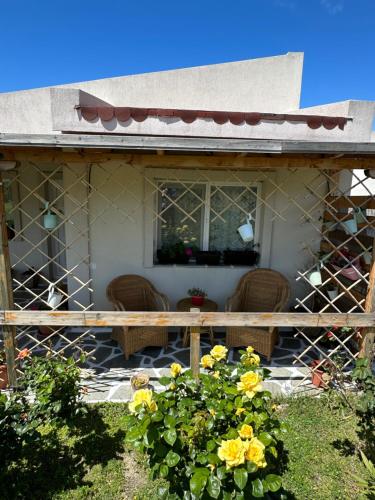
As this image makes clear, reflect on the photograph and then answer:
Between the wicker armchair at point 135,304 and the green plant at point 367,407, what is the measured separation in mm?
2693

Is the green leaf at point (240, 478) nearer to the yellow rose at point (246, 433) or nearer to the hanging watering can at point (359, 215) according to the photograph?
the yellow rose at point (246, 433)

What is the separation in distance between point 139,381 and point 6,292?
6.31 feet

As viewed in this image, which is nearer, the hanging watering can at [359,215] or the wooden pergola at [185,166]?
the wooden pergola at [185,166]

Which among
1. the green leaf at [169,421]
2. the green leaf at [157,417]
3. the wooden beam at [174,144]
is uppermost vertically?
the wooden beam at [174,144]

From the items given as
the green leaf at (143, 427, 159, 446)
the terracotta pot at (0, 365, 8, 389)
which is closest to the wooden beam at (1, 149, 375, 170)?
the green leaf at (143, 427, 159, 446)

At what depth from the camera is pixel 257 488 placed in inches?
60.6

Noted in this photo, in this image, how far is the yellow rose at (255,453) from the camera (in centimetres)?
152

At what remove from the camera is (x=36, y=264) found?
7480 mm

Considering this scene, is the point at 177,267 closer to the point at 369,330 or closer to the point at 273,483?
the point at 369,330

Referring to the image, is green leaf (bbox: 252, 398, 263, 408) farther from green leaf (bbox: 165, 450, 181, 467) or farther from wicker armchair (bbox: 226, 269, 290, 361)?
wicker armchair (bbox: 226, 269, 290, 361)

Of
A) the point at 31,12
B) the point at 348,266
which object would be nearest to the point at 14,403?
the point at 348,266

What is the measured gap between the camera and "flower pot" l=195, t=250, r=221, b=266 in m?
5.25

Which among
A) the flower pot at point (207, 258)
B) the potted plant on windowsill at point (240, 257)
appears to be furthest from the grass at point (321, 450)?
the flower pot at point (207, 258)

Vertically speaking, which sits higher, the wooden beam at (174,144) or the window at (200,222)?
the wooden beam at (174,144)
